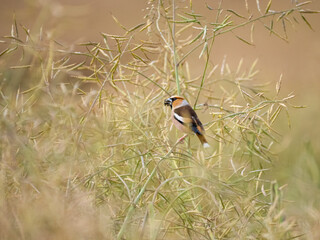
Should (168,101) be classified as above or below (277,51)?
above

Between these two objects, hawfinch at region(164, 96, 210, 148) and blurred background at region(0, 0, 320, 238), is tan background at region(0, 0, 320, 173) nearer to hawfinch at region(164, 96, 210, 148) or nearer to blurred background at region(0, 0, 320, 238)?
blurred background at region(0, 0, 320, 238)

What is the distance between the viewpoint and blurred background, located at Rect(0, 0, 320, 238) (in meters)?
1.47

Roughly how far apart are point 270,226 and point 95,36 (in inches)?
236

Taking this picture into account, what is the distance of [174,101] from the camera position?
1704 millimetres

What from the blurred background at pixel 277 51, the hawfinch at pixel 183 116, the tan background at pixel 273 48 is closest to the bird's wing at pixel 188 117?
the hawfinch at pixel 183 116

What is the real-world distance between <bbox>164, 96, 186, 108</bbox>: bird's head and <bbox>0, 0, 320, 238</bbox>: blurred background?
0.27 meters

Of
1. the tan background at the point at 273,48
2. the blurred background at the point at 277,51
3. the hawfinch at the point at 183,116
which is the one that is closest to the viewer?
the blurred background at the point at 277,51

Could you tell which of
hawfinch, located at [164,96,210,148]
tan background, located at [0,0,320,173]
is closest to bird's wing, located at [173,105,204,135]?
hawfinch, located at [164,96,210,148]

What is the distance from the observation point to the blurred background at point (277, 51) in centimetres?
147

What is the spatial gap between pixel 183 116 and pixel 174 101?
62mm

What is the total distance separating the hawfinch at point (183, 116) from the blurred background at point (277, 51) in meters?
0.26

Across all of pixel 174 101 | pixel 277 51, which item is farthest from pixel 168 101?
pixel 277 51

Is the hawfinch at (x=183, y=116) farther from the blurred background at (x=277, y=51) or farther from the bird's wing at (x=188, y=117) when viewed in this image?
the blurred background at (x=277, y=51)

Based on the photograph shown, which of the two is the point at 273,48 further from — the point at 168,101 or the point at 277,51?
the point at 168,101
